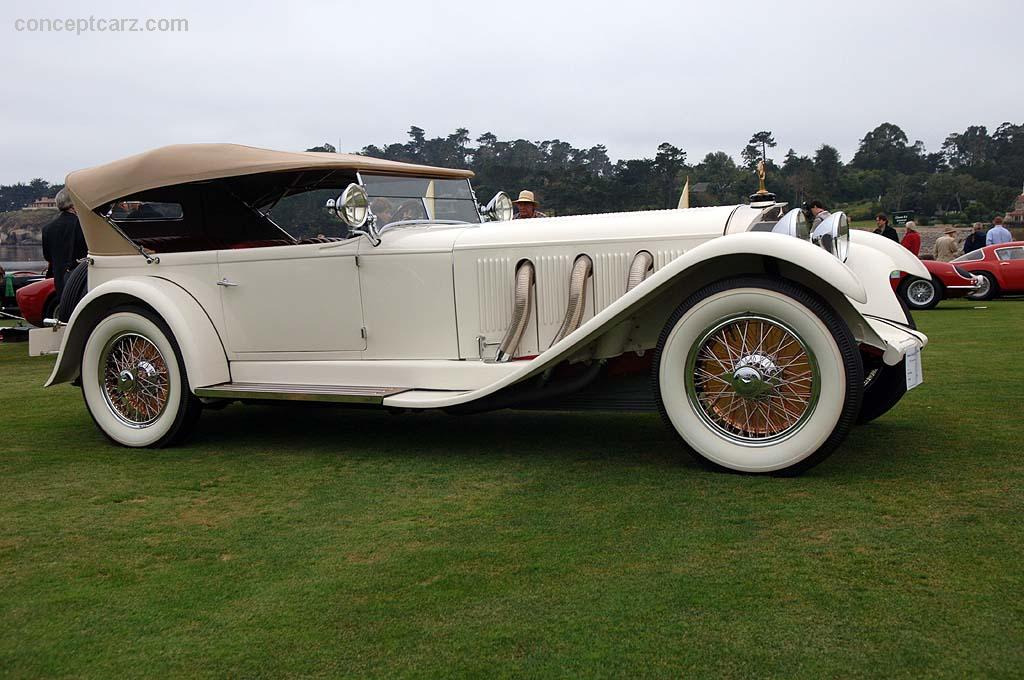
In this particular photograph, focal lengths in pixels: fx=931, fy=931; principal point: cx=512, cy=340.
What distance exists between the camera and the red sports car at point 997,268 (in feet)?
57.9

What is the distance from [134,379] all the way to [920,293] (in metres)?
14.0

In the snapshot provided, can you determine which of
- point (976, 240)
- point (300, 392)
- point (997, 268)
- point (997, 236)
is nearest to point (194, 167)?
point (300, 392)

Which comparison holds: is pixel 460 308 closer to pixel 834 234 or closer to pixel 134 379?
pixel 834 234

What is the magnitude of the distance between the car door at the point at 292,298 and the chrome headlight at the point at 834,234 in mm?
2566

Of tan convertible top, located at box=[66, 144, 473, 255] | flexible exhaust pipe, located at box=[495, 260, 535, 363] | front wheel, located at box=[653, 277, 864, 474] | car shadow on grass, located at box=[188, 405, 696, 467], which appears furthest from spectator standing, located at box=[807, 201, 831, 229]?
tan convertible top, located at box=[66, 144, 473, 255]

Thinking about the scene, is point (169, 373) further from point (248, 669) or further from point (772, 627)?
point (772, 627)

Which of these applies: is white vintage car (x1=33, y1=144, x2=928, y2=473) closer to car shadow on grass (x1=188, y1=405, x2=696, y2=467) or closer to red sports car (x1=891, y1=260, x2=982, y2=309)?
car shadow on grass (x1=188, y1=405, x2=696, y2=467)

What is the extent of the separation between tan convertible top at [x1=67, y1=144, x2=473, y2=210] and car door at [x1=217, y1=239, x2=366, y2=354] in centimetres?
50

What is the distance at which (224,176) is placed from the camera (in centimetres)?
564

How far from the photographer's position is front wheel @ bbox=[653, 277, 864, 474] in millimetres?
4121

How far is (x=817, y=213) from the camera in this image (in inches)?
228

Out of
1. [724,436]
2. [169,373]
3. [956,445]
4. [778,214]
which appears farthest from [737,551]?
[169,373]

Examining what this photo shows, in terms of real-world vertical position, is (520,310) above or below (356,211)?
below

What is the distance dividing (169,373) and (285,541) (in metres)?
2.37
